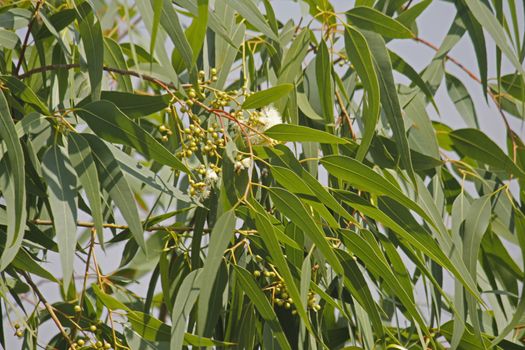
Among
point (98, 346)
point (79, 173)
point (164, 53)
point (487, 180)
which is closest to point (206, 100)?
point (164, 53)

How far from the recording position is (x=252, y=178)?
3.68ft

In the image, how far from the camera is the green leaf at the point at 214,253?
2.86ft

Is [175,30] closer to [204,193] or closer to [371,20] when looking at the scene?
[204,193]

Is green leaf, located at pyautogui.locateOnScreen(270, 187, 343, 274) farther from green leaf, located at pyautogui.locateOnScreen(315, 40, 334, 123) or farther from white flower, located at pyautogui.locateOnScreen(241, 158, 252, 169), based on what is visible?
green leaf, located at pyautogui.locateOnScreen(315, 40, 334, 123)

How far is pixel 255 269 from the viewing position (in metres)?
1.16

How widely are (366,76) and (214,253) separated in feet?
1.08

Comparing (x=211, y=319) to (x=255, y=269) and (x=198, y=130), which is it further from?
(x=198, y=130)

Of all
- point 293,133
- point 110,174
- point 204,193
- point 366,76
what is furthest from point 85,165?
point 366,76

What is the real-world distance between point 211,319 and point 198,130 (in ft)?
0.81

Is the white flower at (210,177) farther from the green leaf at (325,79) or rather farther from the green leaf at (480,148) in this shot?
the green leaf at (480,148)

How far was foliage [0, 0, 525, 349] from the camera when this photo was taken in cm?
95

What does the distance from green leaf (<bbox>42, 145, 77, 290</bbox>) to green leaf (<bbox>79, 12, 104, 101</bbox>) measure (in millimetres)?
93

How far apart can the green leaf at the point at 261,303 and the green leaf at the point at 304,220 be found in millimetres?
106

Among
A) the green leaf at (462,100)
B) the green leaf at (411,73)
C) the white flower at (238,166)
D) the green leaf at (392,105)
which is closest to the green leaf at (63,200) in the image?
the white flower at (238,166)
